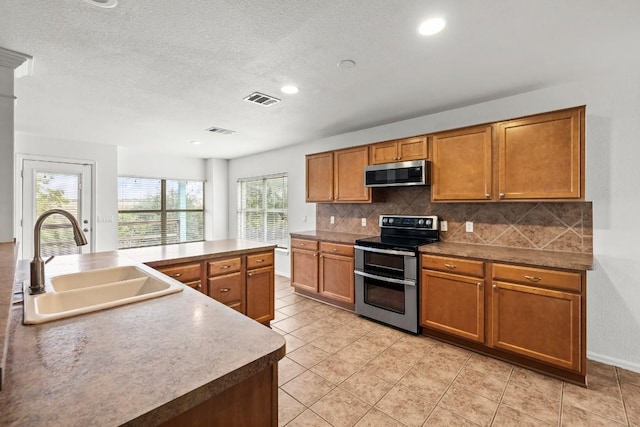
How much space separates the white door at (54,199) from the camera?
14.7 ft

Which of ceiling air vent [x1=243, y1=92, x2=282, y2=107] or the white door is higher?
ceiling air vent [x1=243, y1=92, x2=282, y2=107]

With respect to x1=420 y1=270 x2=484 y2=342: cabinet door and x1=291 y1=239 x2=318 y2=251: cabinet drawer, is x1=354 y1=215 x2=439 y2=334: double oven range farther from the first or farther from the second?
x1=291 y1=239 x2=318 y2=251: cabinet drawer

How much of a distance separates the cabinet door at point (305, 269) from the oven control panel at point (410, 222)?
3.39 ft

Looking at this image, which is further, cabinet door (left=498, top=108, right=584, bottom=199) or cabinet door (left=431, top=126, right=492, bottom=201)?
cabinet door (left=431, top=126, right=492, bottom=201)

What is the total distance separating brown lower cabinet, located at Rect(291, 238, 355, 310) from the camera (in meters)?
3.71

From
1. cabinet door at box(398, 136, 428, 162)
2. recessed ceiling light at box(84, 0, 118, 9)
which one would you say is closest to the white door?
recessed ceiling light at box(84, 0, 118, 9)

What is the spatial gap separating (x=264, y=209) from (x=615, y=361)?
5142 mm

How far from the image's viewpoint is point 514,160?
2678 millimetres

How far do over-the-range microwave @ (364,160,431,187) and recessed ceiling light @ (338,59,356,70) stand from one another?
1.34 meters

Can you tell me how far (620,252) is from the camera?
2457 mm

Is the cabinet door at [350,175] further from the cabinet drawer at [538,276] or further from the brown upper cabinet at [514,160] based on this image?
the cabinet drawer at [538,276]

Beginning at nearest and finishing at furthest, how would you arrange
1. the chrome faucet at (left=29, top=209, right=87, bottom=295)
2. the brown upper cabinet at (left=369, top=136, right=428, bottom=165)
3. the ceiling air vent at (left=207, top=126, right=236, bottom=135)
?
the chrome faucet at (left=29, top=209, right=87, bottom=295) < the brown upper cabinet at (left=369, top=136, right=428, bottom=165) < the ceiling air vent at (left=207, top=126, right=236, bottom=135)

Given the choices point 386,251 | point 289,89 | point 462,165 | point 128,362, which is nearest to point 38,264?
point 128,362

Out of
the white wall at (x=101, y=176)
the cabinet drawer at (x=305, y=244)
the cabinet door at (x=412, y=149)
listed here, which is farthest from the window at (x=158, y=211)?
the cabinet door at (x=412, y=149)
